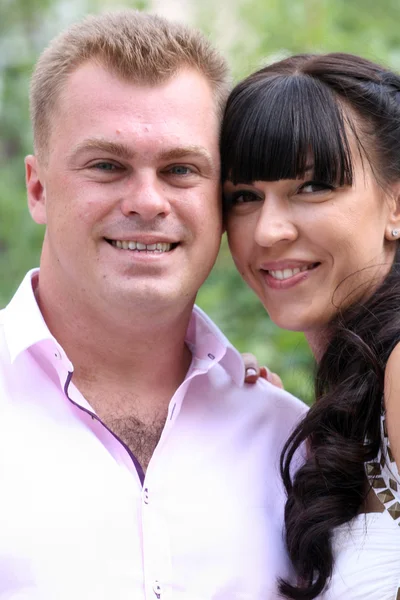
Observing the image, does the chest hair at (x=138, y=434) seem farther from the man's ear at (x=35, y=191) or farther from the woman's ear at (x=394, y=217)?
the woman's ear at (x=394, y=217)

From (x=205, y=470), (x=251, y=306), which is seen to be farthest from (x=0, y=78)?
(x=205, y=470)

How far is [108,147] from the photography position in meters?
2.53

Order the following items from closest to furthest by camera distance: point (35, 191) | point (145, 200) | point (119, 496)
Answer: point (119, 496), point (145, 200), point (35, 191)

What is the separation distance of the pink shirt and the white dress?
0.21 metres

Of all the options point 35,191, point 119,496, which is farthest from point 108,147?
point 119,496

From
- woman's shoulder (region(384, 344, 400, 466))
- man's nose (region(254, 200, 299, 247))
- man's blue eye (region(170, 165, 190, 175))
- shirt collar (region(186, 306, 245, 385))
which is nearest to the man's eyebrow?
man's blue eye (region(170, 165, 190, 175))

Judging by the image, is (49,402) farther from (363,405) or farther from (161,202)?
(363,405)

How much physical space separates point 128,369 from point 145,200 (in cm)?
54

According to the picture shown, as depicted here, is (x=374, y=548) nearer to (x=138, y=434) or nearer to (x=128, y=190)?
(x=138, y=434)

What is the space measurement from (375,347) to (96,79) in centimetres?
107

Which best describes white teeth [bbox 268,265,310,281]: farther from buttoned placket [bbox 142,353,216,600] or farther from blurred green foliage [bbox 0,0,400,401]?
blurred green foliage [bbox 0,0,400,401]

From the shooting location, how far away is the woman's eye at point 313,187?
8.45ft

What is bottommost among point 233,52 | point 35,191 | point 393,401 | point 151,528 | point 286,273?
point 151,528

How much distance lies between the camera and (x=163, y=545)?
233cm
